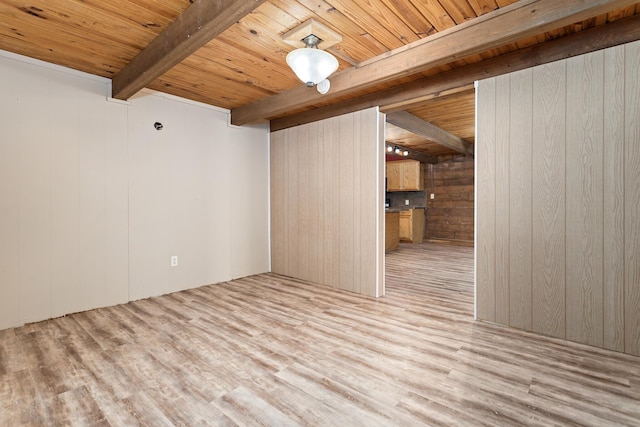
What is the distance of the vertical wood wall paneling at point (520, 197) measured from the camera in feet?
8.40

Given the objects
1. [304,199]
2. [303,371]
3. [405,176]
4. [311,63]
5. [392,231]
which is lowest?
[303,371]

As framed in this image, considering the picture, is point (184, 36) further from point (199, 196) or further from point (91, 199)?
point (199, 196)

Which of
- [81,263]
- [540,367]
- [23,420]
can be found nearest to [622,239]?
[540,367]

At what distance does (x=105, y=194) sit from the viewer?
3.29 meters

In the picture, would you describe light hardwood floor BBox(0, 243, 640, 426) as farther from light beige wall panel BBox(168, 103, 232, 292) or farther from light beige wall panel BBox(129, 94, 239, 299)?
light beige wall panel BBox(168, 103, 232, 292)

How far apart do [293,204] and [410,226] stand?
4.48 meters

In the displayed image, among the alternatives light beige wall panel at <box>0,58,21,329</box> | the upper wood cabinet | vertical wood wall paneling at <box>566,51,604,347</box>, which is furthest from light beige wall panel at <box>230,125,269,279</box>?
the upper wood cabinet

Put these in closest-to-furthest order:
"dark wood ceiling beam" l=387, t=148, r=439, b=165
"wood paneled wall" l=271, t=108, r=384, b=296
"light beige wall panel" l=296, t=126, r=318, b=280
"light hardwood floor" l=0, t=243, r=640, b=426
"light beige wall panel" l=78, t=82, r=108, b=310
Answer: "light hardwood floor" l=0, t=243, r=640, b=426 < "light beige wall panel" l=78, t=82, r=108, b=310 < "wood paneled wall" l=271, t=108, r=384, b=296 < "light beige wall panel" l=296, t=126, r=318, b=280 < "dark wood ceiling beam" l=387, t=148, r=439, b=165

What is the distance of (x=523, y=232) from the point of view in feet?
8.52

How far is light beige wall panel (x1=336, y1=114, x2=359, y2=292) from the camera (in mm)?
3789

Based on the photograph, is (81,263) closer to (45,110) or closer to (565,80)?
(45,110)

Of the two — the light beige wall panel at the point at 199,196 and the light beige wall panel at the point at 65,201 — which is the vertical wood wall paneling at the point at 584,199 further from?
the light beige wall panel at the point at 65,201

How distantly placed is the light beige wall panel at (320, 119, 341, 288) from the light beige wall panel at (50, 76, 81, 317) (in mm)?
2651

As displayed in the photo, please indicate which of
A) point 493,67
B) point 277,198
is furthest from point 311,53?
point 277,198
